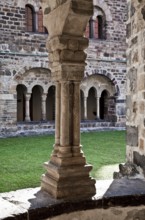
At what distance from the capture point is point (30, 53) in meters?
12.1

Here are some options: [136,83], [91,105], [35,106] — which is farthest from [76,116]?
[91,105]

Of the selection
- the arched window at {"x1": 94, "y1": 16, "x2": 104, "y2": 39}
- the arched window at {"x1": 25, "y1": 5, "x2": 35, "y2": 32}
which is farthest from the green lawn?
the arched window at {"x1": 94, "y1": 16, "x2": 104, "y2": 39}

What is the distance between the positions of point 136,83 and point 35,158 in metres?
4.06

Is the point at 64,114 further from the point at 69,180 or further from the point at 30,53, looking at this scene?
the point at 30,53

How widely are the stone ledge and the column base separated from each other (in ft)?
0.24

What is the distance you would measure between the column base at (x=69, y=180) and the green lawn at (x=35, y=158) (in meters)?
2.11

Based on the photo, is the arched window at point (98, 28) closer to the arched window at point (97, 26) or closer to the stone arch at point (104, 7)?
the arched window at point (97, 26)

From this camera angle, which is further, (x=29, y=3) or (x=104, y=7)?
(x=104, y=7)

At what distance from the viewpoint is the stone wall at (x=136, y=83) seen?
375cm

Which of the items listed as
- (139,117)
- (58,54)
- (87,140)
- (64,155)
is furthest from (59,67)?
(87,140)

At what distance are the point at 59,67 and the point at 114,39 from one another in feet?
37.2

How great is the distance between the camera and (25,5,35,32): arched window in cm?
1237

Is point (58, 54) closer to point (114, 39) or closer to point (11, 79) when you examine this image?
point (11, 79)

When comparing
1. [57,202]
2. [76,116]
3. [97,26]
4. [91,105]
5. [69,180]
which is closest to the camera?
[57,202]
